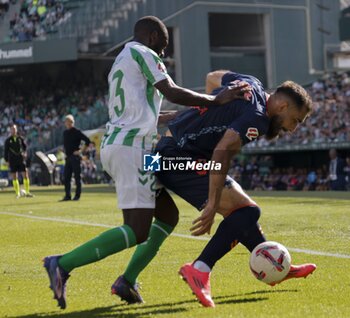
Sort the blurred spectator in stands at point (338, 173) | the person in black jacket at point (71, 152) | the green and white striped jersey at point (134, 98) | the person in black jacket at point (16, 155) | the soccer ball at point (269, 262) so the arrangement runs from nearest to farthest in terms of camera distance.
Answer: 1. the green and white striped jersey at point (134, 98)
2. the soccer ball at point (269, 262)
3. the person in black jacket at point (71, 152)
4. the person in black jacket at point (16, 155)
5. the blurred spectator in stands at point (338, 173)

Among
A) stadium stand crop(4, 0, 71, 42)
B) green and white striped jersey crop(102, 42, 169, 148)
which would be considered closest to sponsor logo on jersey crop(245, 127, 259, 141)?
green and white striped jersey crop(102, 42, 169, 148)

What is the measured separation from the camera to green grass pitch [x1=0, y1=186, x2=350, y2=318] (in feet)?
18.7

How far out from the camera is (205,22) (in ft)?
145

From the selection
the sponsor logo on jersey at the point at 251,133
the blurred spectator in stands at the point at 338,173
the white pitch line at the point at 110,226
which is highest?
the sponsor logo on jersey at the point at 251,133

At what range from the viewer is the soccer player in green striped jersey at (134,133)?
18.5 feet

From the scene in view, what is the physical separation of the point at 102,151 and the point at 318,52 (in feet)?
138

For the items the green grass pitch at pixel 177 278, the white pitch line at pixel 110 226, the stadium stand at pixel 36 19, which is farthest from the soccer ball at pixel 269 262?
the stadium stand at pixel 36 19

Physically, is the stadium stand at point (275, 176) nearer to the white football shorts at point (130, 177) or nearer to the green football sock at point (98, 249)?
the white football shorts at point (130, 177)

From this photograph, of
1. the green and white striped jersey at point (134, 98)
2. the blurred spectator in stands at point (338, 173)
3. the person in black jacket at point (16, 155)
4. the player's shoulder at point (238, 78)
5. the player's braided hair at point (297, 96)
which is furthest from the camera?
the blurred spectator in stands at point (338, 173)

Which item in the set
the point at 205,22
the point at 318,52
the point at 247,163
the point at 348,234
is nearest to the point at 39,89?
the point at 205,22

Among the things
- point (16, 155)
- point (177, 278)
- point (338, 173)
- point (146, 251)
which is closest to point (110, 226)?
point (177, 278)

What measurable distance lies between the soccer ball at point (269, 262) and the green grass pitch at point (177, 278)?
0.12m

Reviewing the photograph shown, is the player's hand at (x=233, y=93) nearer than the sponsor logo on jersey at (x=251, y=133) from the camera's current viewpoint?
No

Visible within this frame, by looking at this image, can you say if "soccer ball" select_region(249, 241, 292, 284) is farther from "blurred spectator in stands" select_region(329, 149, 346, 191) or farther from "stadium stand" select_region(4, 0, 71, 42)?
"stadium stand" select_region(4, 0, 71, 42)
